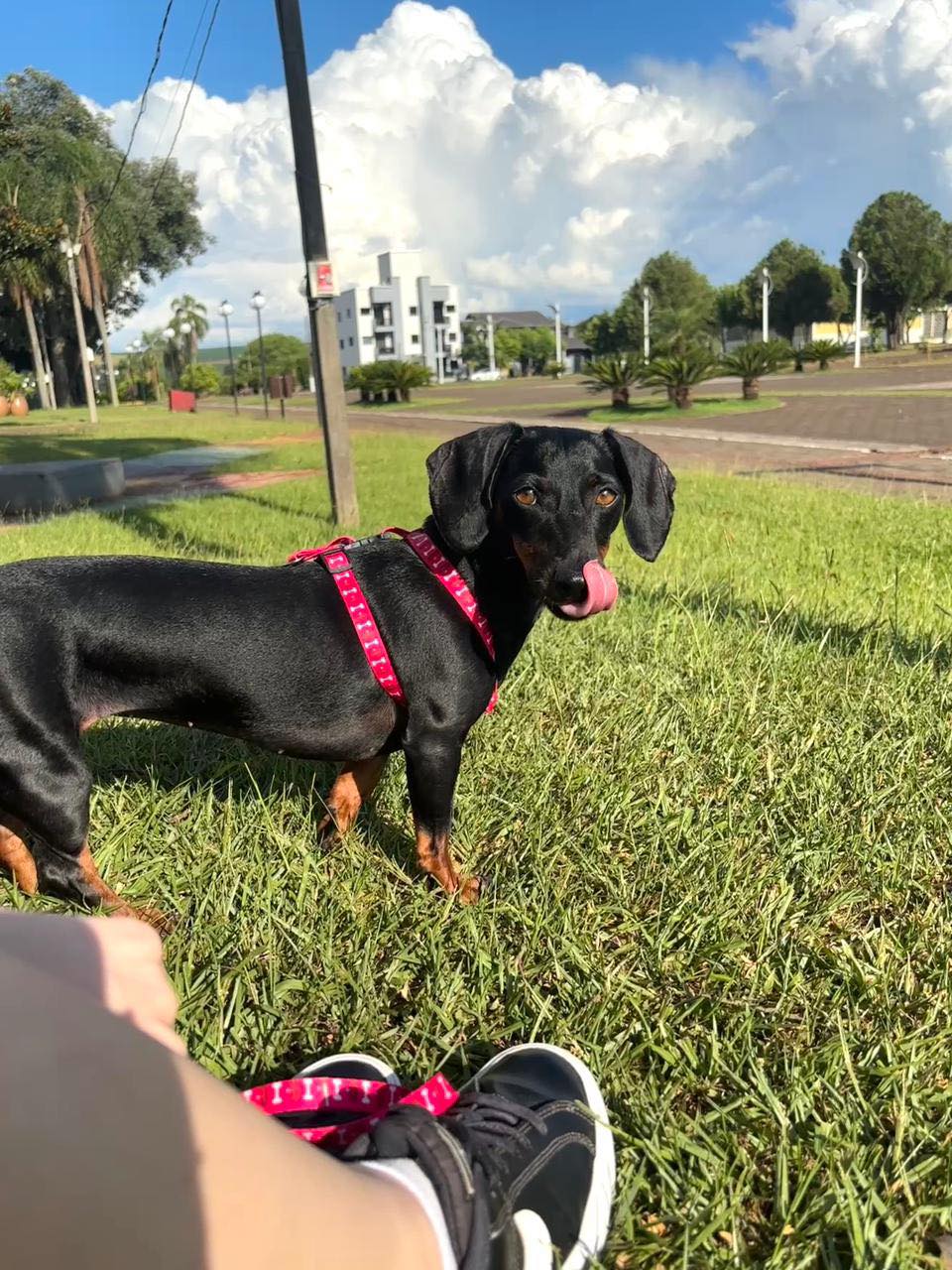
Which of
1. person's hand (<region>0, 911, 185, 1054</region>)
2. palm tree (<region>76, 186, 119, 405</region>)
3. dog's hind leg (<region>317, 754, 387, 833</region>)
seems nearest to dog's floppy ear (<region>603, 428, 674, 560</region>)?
dog's hind leg (<region>317, 754, 387, 833</region>)

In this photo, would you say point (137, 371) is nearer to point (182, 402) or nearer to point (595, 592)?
point (182, 402)

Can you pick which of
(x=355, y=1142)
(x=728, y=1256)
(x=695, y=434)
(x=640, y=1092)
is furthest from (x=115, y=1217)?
(x=695, y=434)

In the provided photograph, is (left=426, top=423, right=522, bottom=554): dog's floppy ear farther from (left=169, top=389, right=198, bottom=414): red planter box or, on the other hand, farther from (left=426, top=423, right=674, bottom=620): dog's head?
(left=169, top=389, right=198, bottom=414): red planter box

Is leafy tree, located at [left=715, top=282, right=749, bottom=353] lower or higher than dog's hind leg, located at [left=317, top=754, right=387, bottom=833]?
higher

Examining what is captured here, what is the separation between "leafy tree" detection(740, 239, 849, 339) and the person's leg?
77.1 m

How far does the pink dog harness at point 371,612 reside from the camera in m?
2.25

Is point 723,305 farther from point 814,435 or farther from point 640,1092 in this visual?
point 640,1092

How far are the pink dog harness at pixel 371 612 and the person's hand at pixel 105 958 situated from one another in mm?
1277

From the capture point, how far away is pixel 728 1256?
1.26 meters

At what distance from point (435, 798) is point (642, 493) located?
40.5 inches

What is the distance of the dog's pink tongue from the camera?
2.06 meters

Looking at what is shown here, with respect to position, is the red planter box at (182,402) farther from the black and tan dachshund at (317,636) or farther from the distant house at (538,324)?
the distant house at (538,324)

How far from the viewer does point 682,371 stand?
21438mm

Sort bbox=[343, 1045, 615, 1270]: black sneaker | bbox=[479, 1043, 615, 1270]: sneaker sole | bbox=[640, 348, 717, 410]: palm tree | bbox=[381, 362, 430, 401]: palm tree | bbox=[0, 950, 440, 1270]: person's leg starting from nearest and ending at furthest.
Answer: bbox=[0, 950, 440, 1270]: person's leg, bbox=[343, 1045, 615, 1270]: black sneaker, bbox=[479, 1043, 615, 1270]: sneaker sole, bbox=[640, 348, 717, 410]: palm tree, bbox=[381, 362, 430, 401]: palm tree
